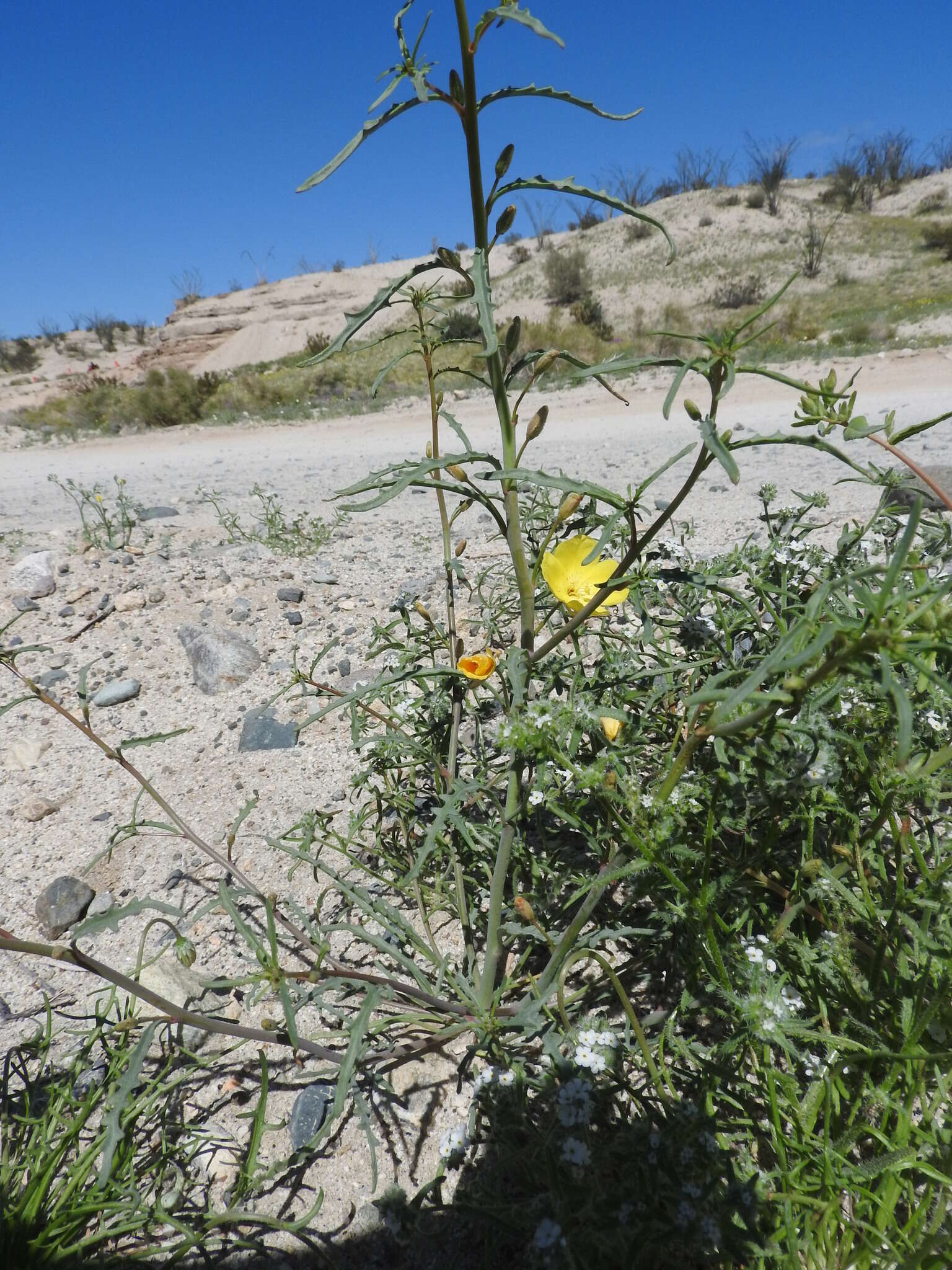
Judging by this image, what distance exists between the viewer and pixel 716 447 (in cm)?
70

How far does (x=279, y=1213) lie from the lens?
112 centimetres

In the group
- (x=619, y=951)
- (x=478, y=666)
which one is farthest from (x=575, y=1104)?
(x=478, y=666)

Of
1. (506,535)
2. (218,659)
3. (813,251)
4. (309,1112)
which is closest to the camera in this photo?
(506,535)

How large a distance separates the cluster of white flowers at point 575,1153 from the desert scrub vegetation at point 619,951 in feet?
0.04

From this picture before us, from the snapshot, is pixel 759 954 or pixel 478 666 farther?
pixel 478 666

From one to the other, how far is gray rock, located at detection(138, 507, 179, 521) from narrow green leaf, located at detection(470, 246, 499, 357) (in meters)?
3.66

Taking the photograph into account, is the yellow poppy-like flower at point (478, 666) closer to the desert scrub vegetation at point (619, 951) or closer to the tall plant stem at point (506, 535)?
the desert scrub vegetation at point (619, 951)

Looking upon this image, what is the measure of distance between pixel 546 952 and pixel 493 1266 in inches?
20.3

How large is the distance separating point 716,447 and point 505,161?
0.53 m

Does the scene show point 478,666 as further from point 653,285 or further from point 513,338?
point 653,285

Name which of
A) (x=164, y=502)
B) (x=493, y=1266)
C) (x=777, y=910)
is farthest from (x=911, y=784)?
(x=164, y=502)

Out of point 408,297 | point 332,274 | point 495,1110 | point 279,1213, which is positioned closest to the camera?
point 495,1110

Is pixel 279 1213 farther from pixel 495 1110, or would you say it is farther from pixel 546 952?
pixel 546 952

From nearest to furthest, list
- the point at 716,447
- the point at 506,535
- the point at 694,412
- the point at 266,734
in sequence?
1. the point at 716,447
2. the point at 694,412
3. the point at 506,535
4. the point at 266,734
